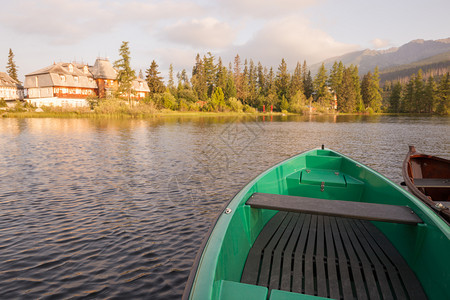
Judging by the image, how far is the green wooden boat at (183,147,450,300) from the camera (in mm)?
2709

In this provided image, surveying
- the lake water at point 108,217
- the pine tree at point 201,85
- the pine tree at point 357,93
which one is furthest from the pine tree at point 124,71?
the pine tree at point 357,93

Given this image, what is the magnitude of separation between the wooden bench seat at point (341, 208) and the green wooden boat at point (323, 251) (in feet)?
0.04

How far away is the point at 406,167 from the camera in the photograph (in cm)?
762

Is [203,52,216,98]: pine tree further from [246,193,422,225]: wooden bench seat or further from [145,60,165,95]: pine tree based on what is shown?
[246,193,422,225]: wooden bench seat

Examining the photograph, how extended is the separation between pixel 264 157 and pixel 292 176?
1025 cm

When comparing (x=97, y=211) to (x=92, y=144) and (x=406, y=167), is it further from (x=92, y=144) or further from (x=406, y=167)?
(x=92, y=144)

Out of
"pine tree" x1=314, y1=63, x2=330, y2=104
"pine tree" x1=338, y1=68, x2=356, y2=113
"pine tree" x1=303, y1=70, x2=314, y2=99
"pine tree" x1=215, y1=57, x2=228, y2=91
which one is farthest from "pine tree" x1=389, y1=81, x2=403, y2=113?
"pine tree" x1=215, y1=57, x2=228, y2=91

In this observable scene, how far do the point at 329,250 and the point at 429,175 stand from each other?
21.6ft

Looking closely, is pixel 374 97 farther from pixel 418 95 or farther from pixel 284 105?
pixel 284 105

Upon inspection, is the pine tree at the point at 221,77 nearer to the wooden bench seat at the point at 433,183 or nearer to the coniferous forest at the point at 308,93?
the coniferous forest at the point at 308,93

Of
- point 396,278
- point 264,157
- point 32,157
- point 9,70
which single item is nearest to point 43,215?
point 396,278

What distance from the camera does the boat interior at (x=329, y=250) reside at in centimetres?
302

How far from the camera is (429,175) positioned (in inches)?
328

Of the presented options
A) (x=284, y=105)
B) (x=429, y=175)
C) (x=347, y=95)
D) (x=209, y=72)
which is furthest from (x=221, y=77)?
(x=429, y=175)
